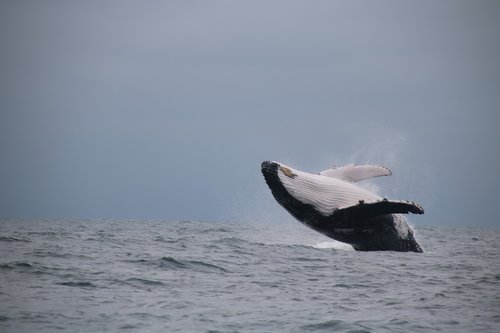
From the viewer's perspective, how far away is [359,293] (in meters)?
9.91

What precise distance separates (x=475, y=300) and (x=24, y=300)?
6453 mm

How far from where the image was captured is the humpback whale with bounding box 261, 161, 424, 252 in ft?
38.3

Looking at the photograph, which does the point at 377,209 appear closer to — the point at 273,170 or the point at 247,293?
the point at 273,170

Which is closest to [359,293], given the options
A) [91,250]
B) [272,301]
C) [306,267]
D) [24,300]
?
[272,301]

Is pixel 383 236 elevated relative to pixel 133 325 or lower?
elevated

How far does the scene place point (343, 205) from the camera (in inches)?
474

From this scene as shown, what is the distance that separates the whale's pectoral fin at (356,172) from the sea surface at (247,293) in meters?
1.58

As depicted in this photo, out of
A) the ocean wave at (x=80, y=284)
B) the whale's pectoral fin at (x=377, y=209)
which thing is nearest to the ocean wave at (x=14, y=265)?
the ocean wave at (x=80, y=284)

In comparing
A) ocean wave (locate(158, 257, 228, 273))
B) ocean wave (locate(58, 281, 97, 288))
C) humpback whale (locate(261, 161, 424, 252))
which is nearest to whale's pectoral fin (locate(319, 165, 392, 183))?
humpback whale (locate(261, 161, 424, 252))

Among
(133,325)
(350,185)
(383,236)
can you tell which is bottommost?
(133,325)

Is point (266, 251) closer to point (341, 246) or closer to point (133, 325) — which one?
point (341, 246)

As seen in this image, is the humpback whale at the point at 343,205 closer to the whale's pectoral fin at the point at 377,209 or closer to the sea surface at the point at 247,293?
the whale's pectoral fin at the point at 377,209

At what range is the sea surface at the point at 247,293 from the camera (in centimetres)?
777

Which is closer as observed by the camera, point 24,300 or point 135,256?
point 24,300
